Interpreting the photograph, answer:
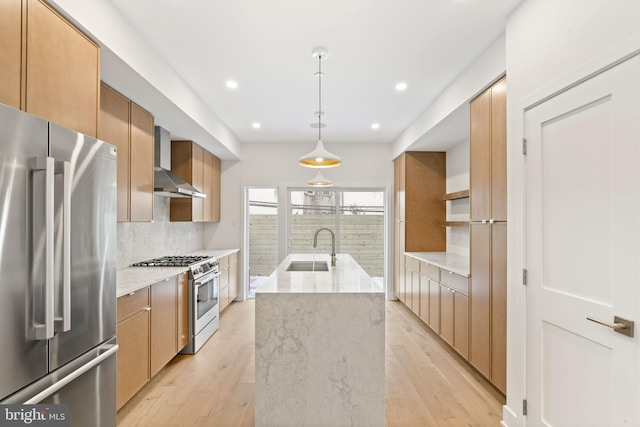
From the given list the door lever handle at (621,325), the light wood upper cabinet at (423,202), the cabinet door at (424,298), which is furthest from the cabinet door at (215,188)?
the door lever handle at (621,325)

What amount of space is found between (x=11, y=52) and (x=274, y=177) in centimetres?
456

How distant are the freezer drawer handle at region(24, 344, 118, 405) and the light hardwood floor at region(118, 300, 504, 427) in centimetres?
90

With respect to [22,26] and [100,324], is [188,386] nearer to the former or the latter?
[100,324]

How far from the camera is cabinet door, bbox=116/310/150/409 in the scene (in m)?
2.37

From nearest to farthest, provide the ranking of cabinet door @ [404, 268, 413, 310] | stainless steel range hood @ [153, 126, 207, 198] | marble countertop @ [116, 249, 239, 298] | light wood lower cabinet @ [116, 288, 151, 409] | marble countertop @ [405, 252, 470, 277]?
light wood lower cabinet @ [116, 288, 151, 409] → marble countertop @ [116, 249, 239, 298] → marble countertop @ [405, 252, 470, 277] → stainless steel range hood @ [153, 126, 207, 198] → cabinet door @ [404, 268, 413, 310]

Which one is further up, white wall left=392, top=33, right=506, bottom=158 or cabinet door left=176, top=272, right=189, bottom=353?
white wall left=392, top=33, right=506, bottom=158

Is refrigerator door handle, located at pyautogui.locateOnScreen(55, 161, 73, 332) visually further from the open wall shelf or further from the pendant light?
the open wall shelf

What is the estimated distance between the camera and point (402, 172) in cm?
548

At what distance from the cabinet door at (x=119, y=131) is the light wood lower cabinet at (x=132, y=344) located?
30.8 inches

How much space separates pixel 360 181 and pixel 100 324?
4.79m

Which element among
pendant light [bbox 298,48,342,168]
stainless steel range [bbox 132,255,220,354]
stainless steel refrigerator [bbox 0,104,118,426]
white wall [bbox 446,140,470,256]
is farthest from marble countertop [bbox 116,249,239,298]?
white wall [bbox 446,140,470,256]

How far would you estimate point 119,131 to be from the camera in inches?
113

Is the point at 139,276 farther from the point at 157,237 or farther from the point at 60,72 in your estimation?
the point at 60,72

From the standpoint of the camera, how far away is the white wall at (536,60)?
5.08 ft
